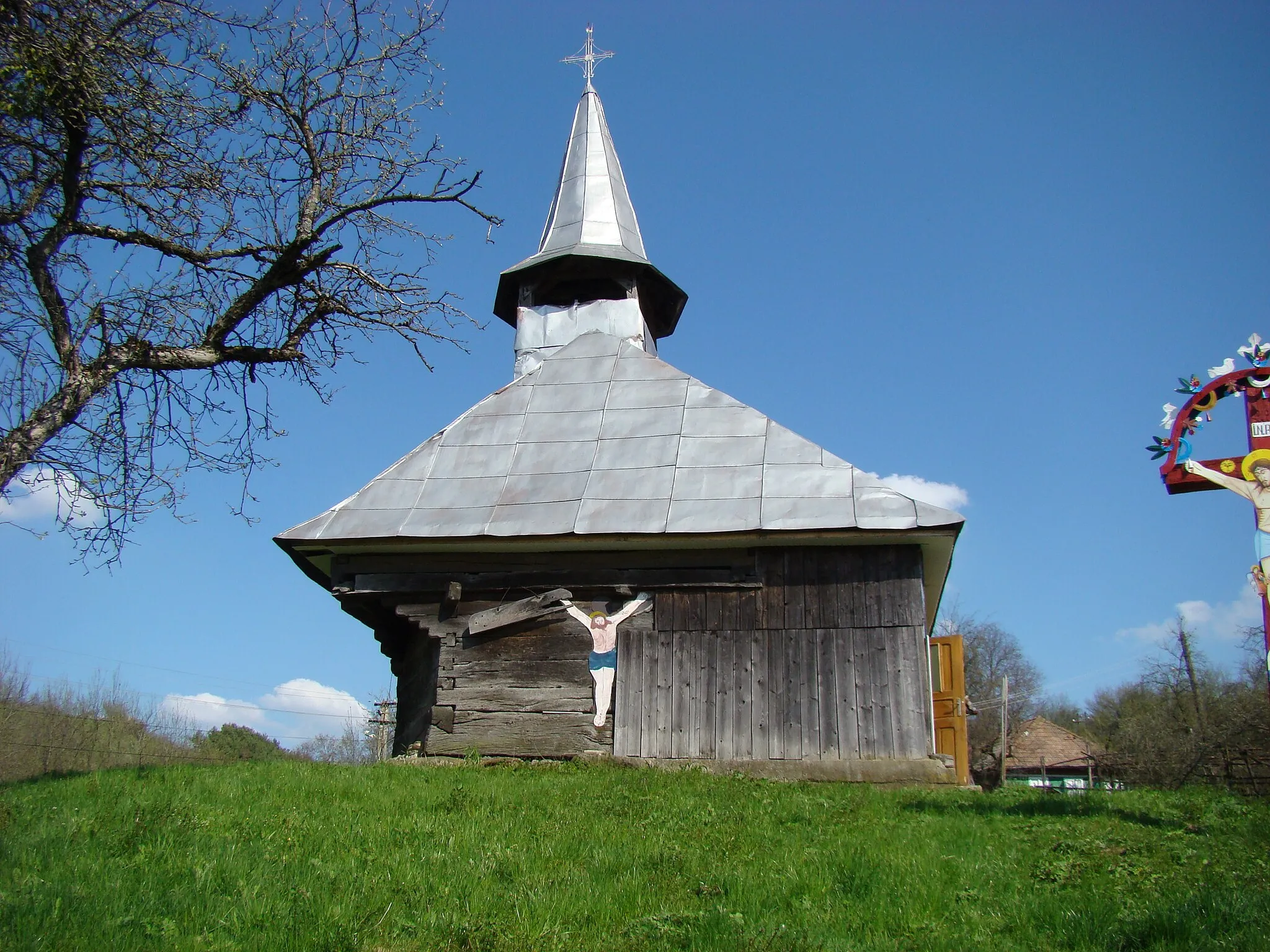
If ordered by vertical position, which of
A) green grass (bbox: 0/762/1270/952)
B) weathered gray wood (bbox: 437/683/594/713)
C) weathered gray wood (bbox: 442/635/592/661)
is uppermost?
weathered gray wood (bbox: 442/635/592/661)

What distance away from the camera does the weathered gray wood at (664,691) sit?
11414 millimetres

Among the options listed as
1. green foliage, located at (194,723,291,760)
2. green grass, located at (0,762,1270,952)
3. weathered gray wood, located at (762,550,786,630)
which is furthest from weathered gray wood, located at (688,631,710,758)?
green foliage, located at (194,723,291,760)

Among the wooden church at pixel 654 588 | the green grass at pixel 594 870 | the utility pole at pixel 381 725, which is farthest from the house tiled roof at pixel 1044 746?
the green grass at pixel 594 870

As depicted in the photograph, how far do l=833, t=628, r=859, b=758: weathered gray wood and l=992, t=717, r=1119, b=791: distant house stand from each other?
2301 cm

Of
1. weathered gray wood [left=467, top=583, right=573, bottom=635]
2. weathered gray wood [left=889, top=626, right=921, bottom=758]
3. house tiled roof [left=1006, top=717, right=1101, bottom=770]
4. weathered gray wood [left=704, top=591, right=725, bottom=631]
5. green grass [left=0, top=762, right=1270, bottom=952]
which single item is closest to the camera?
green grass [left=0, top=762, right=1270, bottom=952]

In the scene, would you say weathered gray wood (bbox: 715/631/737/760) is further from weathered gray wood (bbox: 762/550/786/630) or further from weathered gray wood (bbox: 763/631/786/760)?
weathered gray wood (bbox: 762/550/786/630)

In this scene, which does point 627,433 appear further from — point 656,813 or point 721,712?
point 656,813

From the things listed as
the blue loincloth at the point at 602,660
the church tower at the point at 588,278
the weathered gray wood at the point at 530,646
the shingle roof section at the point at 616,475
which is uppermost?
the church tower at the point at 588,278

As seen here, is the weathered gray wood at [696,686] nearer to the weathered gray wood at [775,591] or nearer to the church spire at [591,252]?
the weathered gray wood at [775,591]

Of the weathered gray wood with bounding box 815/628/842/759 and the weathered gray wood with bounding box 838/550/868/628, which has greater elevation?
the weathered gray wood with bounding box 838/550/868/628

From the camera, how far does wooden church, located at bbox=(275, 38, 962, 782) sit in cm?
1112

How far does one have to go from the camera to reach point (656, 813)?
24.8ft

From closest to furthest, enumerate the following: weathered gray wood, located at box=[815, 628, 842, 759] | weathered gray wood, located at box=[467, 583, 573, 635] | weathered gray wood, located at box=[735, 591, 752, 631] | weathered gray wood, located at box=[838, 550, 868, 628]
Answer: weathered gray wood, located at box=[815, 628, 842, 759] → weathered gray wood, located at box=[838, 550, 868, 628] → weathered gray wood, located at box=[735, 591, 752, 631] → weathered gray wood, located at box=[467, 583, 573, 635]

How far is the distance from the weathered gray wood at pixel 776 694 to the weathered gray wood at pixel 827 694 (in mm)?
364
